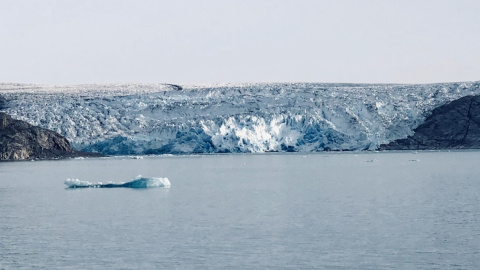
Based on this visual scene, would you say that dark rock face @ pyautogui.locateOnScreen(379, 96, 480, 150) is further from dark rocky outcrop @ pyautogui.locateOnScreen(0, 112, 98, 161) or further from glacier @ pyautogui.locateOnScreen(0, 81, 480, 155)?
dark rocky outcrop @ pyautogui.locateOnScreen(0, 112, 98, 161)

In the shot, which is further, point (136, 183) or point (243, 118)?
point (243, 118)

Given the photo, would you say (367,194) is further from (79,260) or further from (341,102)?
(341,102)

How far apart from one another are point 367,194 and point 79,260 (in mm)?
12255

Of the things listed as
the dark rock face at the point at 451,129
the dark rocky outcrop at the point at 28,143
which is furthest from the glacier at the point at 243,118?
the dark rocky outcrop at the point at 28,143

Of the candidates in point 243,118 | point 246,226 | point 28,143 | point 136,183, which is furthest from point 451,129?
point 246,226

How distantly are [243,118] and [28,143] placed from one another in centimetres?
1458

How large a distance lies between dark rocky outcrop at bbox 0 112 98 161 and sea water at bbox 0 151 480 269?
2488 centimetres

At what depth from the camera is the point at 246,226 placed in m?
15.9

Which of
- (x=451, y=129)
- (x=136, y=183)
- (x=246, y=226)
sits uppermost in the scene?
(x=246, y=226)

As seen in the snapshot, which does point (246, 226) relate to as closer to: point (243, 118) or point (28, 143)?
point (243, 118)

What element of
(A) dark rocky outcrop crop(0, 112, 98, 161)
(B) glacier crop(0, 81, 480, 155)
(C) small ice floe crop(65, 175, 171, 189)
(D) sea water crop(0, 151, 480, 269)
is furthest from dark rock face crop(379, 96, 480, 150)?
(C) small ice floe crop(65, 175, 171, 189)

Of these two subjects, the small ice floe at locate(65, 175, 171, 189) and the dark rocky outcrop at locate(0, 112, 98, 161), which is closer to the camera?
the small ice floe at locate(65, 175, 171, 189)

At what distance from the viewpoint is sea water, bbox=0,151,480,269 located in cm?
1234

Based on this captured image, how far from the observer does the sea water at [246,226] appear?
40.5 ft
